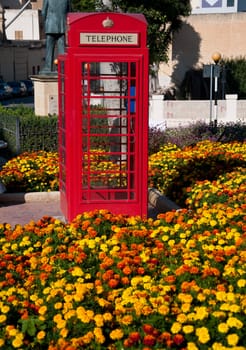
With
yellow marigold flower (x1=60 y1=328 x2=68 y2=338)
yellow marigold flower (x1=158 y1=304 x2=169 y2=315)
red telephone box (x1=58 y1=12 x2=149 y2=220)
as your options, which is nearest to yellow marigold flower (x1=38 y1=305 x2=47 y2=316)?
yellow marigold flower (x1=60 y1=328 x2=68 y2=338)

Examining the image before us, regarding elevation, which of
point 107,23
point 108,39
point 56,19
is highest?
point 56,19

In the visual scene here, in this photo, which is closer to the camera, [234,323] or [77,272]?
[234,323]

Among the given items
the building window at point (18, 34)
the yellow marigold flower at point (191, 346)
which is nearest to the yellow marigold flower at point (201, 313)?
the yellow marigold flower at point (191, 346)

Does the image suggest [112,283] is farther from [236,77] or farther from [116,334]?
[236,77]

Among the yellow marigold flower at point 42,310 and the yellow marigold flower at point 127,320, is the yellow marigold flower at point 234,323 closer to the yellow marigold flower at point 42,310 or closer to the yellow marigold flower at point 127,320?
the yellow marigold flower at point 127,320

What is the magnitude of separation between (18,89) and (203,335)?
48.5 m

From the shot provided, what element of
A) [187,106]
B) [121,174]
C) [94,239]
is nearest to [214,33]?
[187,106]

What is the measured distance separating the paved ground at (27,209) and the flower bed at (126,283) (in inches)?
122

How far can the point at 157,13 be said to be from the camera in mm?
36781

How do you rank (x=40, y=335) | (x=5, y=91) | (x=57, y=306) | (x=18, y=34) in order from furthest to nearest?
(x=18, y=34) → (x=5, y=91) → (x=57, y=306) → (x=40, y=335)

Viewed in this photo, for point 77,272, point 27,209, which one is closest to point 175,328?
point 77,272

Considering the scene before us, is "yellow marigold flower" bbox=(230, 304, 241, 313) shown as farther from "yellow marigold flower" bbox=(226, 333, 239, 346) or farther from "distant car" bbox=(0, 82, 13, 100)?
"distant car" bbox=(0, 82, 13, 100)

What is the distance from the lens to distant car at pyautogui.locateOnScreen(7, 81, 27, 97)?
2015 inches

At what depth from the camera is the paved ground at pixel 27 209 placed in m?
10.9
